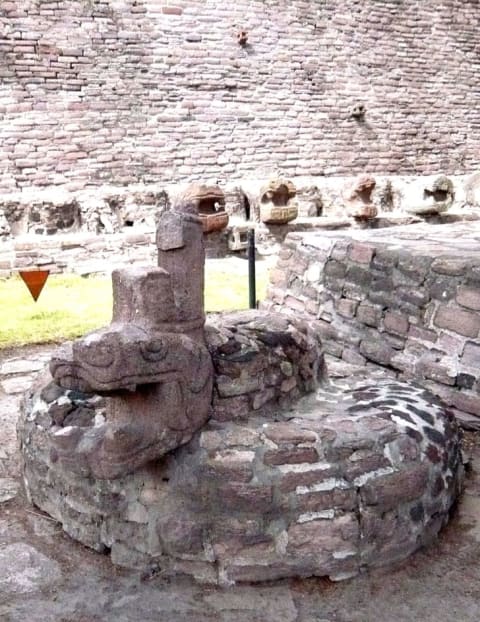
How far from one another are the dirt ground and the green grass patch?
3556mm

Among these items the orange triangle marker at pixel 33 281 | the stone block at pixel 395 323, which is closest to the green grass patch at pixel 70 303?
the orange triangle marker at pixel 33 281

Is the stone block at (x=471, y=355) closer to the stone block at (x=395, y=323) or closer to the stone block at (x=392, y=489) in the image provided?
the stone block at (x=395, y=323)

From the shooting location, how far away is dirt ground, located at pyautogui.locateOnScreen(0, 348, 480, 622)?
252cm

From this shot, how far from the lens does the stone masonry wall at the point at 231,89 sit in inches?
478

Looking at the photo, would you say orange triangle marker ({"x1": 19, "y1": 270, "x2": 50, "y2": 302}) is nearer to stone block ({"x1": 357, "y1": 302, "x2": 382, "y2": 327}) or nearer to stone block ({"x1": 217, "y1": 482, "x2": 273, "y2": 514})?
stone block ({"x1": 357, "y1": 302, "x2": 382, "y2": 327})

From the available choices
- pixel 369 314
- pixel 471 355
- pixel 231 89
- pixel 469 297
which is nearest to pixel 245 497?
pixel 471 355

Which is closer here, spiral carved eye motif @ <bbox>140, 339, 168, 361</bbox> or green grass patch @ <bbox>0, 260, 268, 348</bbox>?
spiral carved eye motif @ <bbox>140, 339, 168, 361</bbox>

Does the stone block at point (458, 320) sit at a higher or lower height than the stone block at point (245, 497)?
higher

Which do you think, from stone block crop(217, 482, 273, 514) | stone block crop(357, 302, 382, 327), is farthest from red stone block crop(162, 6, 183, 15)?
stone block crop(217, 482, 273, 514)

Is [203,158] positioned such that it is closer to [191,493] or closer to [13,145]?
[13,145]

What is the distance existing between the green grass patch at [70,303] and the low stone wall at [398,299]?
1.83m

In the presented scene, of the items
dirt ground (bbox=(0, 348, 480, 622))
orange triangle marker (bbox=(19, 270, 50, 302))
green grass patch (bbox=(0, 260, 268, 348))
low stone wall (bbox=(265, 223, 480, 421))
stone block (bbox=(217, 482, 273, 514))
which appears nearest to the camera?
dirt ground (bbox=(0, 348, 480, 622))

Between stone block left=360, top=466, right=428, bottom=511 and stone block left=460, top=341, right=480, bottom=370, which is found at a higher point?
stone block left=460, top=341, right=480, bottom=370

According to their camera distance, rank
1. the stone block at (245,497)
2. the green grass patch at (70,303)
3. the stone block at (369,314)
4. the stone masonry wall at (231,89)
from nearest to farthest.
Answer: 1. the stone block at (245,497)
2. the stone block at (369,314)
3. the green grass patch at (70,303)
4. the stone masonry wall at (231,89)
